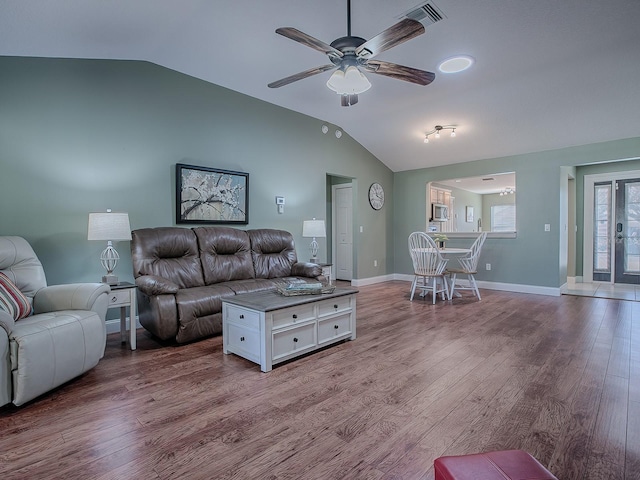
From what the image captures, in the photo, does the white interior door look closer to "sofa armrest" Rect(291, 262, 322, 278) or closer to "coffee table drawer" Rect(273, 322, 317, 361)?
"sofa armrest" Rect(291, 262, 322, 278)

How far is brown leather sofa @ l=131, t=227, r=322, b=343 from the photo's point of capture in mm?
2924

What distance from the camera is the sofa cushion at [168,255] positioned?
329 cm

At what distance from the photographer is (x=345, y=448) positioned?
1548 mm

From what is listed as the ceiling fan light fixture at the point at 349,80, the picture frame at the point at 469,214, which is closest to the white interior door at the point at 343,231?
the ceiling fan light fixture at the point at 349,80

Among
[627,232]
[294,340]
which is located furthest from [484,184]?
[294,340]

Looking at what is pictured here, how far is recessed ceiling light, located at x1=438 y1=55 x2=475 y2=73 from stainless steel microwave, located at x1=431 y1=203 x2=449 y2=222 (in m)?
4.04

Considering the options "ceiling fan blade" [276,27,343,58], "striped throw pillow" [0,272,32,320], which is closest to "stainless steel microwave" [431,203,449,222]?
"ceiling fan blade" [276,27,343,58]

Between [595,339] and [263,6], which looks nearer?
[263,6]

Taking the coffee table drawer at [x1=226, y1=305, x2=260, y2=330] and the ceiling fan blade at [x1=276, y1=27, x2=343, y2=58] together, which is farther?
the coffee table drawer at [x1=226, y1=305, x2=260, y2=330]

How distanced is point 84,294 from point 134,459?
146cm

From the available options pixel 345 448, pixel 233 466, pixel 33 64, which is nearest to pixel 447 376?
pixel 345 448

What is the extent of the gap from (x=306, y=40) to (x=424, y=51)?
5.65ft

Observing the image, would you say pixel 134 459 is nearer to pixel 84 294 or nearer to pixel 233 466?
pixel 233 466

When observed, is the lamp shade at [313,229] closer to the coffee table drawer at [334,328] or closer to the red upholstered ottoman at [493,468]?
the coffee table drawer at [334,328]
